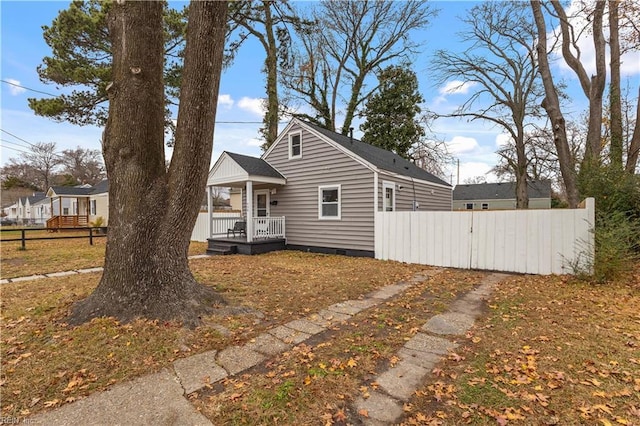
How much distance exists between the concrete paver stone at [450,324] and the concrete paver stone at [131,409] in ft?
9.61

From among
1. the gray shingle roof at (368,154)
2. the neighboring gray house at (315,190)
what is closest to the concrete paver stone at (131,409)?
the neighboring gray house at (315,190)

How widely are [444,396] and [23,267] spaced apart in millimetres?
10455

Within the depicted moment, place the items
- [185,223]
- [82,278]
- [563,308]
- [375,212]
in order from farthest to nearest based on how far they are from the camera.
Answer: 1. [375,212]
2. [82,278]
3. [563,308]
4. [185,223]

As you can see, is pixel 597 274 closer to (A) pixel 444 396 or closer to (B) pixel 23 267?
(A) pixel 444 396

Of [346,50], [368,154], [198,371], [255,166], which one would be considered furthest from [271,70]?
[198,371]

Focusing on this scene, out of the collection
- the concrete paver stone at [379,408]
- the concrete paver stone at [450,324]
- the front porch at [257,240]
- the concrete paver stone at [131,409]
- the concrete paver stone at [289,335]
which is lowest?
the concrete paver stone at [450,324]

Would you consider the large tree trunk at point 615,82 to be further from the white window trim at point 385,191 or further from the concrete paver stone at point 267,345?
the concrete paver stone at point 267,345

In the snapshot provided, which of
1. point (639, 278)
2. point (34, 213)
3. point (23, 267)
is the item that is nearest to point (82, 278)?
→ point (23, 267)

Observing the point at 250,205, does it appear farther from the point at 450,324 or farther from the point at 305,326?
the point at 450,324

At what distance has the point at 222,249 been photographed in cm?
1136

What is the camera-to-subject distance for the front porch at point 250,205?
11.2 m

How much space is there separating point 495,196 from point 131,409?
1893 inches

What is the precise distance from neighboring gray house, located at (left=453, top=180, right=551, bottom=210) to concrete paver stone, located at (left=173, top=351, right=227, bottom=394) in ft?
144

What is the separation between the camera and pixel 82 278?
666cm
